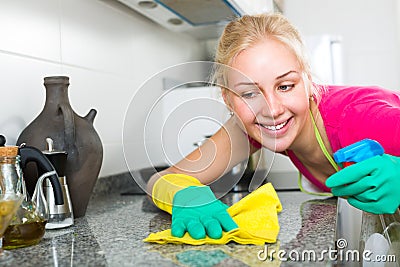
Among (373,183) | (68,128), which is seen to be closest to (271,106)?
(373,183)

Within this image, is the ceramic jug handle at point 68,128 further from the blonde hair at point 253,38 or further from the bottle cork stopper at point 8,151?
the blonde hair at point 253,38

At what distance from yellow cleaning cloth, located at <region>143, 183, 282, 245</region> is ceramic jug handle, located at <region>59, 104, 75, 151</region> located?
31 centimetres

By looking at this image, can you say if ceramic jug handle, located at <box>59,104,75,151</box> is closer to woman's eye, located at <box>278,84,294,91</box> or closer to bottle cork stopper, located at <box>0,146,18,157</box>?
bottle cork stopper, located at <box>0,146,18,157</box>

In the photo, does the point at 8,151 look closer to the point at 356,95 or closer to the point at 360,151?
the point at 360,151

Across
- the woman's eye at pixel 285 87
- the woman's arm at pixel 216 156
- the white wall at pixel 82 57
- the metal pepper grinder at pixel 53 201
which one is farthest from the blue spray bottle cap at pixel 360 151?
the white wall at pixel 82 57

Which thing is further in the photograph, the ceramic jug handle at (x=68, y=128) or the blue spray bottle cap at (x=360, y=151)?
the ceramic jug handle at (x=68, y=128)

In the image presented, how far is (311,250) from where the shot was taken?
2.51 feet

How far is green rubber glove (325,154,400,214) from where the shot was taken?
0.92 m

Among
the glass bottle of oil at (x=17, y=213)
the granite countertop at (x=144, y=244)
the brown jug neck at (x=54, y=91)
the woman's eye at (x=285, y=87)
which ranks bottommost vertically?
the granite countertop at (x=144, y=244)

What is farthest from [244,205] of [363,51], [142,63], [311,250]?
[363,51]

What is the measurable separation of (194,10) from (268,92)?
0.76 m

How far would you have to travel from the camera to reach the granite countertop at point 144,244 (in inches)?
28.8

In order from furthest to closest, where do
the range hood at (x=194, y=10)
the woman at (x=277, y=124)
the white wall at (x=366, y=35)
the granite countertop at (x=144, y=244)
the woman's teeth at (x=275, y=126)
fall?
the white wall at (x=366, y=35) → the range hood at (x=194, y=10) → the woman's teeth at (x=275, y=126) → the woman at (x=277, y=124) → the granite countertop at (x=144, y=244)

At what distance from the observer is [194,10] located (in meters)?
1.76
